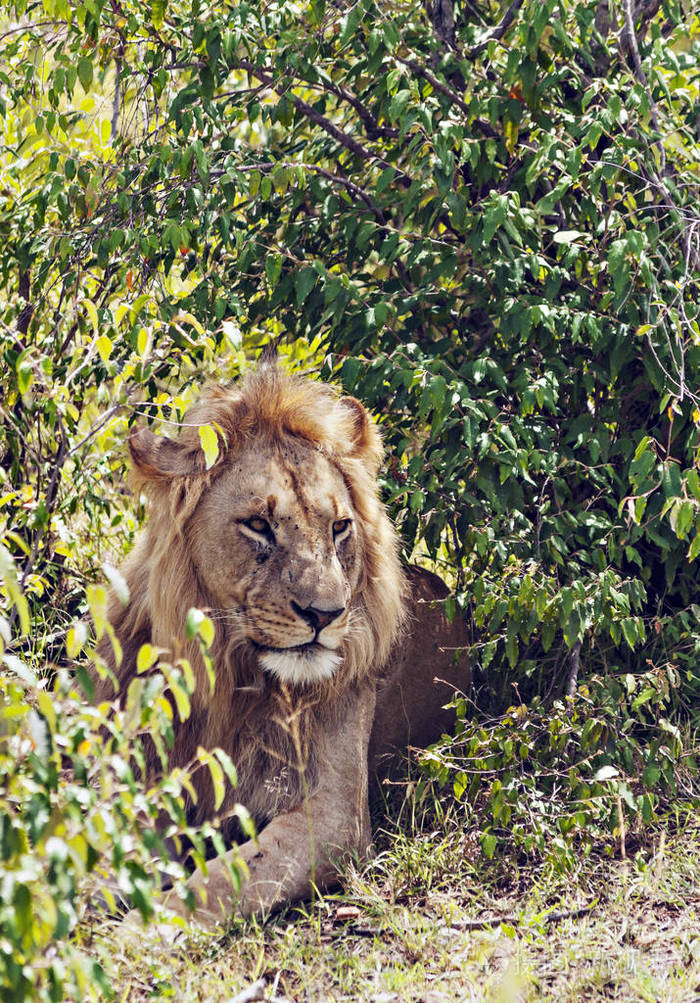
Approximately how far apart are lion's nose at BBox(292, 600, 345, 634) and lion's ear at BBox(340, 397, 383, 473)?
2.18 ft

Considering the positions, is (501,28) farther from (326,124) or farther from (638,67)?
(326,124)

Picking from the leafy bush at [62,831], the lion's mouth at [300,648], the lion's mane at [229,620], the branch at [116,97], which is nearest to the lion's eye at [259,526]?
the lion's mane at [229,620]

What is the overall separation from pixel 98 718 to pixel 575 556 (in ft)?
7.81

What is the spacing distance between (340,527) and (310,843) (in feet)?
3.11

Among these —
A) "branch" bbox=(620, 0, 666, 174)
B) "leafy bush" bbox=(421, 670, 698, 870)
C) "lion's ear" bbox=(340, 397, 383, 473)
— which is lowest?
"leafy bush" bbox=(421, 670, 698, 870)

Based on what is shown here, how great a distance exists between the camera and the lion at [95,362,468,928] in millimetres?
3332

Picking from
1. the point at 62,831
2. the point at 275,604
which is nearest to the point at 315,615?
the point at 275,604

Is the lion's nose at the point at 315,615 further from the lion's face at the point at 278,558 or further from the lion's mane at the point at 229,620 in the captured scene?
the lion's mane at the point at 229,620

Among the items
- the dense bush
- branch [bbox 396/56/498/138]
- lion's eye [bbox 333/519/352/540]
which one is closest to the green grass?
the dense bush

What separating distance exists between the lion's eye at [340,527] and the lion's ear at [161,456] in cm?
45

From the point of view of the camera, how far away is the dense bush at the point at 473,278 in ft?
12.0

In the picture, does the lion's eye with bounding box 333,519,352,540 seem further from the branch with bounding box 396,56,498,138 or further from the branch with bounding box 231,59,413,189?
the branch with bounding box 396,56,498,138

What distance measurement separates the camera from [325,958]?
3.08 m

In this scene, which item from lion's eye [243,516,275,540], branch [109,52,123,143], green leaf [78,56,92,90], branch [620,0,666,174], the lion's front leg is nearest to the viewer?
the lion's front leg
